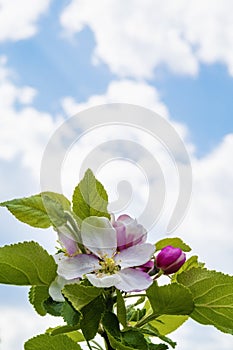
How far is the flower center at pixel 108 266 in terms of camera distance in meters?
1.21

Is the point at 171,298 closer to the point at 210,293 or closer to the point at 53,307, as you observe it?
the point at 210,293

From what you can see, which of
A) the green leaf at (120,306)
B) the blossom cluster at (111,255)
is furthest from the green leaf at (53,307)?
the green leaf at (120,306)

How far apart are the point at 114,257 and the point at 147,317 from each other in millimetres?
165

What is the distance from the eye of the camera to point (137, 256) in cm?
120

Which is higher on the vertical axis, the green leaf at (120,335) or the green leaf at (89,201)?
the green leaf at (89,201)

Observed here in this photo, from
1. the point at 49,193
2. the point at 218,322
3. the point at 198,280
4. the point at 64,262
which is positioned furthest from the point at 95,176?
the point at 218,322

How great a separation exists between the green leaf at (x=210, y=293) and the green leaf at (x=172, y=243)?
0.41ft

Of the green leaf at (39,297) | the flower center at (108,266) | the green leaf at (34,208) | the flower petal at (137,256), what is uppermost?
the green leaf at (34,208)

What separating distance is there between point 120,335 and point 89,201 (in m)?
0.31

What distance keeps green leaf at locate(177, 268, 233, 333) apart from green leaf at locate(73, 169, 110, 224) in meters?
0.24

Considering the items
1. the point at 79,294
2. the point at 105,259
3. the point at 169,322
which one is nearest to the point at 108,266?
the point at 105,259

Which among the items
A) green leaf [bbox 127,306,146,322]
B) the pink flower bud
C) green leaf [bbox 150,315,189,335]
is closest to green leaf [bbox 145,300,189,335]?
green leaf [bbox 150,315,189,335]

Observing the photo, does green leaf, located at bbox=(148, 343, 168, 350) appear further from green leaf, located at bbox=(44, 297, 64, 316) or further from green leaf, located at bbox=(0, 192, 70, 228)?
green leaf, located at bbox=(0, 192, 70, 228)

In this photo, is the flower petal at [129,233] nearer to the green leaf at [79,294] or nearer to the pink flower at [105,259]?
the pink flower at [105,259]
